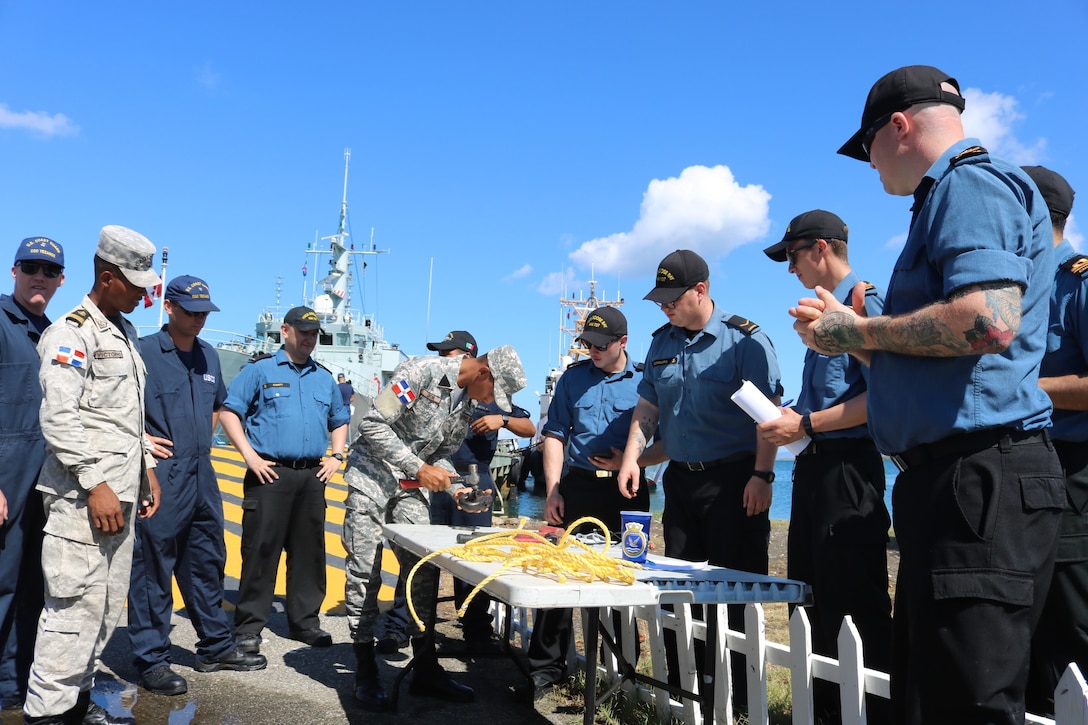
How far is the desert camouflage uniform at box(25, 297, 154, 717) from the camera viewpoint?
323 centimetres

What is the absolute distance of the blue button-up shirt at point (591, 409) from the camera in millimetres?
4879

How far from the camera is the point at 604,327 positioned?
4.95 metres

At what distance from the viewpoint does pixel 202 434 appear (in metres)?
4.84

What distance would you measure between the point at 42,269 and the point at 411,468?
2210 mm

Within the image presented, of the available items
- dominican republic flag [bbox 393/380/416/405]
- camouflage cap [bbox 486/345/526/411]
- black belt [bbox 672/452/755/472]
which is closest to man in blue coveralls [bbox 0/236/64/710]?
dominican republic flag [bbox 393/380/416/405]

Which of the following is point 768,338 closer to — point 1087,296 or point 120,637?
point 1087,296

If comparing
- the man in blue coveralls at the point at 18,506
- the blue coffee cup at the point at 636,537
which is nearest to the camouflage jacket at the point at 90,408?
the man in blue coveralls at the point at 18,506

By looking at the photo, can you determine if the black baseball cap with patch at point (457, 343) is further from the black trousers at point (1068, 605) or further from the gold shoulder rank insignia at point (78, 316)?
the black trousers at point (1068, 605)

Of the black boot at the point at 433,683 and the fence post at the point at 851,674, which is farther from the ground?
the fence post at the point at 851,674

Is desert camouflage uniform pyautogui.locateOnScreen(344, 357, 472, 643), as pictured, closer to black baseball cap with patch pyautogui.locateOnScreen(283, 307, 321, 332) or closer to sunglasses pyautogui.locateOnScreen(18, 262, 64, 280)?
black baseball cap with patch pyautogui.locateOnScreen(283, 307, 321, 332)

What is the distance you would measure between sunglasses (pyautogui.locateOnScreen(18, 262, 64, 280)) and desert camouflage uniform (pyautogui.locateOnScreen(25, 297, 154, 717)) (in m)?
0.87

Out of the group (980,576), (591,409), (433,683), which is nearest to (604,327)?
(591,409)

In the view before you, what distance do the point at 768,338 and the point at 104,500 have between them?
323 centimetres

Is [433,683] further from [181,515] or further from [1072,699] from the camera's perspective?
[1072,699]
